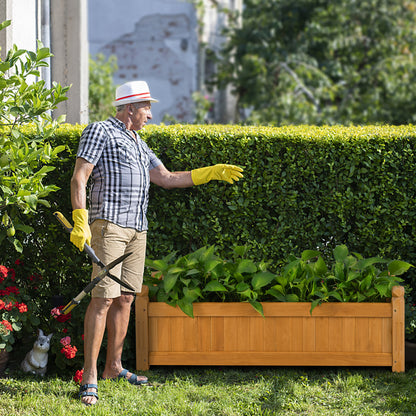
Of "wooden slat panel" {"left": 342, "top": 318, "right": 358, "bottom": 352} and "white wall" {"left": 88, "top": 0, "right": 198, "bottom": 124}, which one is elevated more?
"white wall" {"left": 88, "top": 0, "right": 198, "bottom": 124}

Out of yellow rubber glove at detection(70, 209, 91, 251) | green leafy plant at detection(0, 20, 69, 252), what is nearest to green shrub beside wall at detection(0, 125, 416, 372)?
green leafy plant at detection(0, 20, 69, 252)

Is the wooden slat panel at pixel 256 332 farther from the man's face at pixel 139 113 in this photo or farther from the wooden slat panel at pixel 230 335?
the man's face at pixel 139 113

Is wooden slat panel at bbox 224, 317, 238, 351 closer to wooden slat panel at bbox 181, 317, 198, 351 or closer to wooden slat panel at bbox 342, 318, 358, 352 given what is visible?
wooden slat panel at bbox 181, 317, 198, 351

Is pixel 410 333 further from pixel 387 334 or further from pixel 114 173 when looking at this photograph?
pixel 114 173

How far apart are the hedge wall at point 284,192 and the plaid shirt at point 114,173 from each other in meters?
0.56

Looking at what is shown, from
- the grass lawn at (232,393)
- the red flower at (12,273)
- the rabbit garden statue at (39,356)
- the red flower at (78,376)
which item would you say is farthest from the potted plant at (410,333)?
the red flower at (12,273)

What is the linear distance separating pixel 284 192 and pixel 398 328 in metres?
1.28

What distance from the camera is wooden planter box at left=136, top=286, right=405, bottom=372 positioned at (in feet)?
13.7

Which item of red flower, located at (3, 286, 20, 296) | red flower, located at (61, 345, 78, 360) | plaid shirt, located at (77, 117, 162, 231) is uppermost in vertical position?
plaid shirt, located at (77, 117, 162, 231)

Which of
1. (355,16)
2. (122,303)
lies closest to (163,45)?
(355,16)

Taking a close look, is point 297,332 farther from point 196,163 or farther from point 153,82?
point 153,82

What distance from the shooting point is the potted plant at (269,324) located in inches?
164

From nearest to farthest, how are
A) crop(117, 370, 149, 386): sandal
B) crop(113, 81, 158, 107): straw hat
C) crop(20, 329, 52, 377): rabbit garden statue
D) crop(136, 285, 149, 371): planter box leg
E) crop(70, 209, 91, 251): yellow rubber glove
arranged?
crop(70, 209, 91, 251): yellow rubber glove < crop(113, 81, 158, 107): straw hat < crop(117, 370, 149, 386): sandal < crop(20, 329, 52, 377): rabbit garden statue < crop(136, 285, 149, 371): planter box leg

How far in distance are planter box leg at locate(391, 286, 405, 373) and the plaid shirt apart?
187 cm
